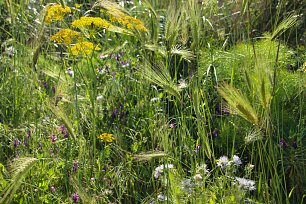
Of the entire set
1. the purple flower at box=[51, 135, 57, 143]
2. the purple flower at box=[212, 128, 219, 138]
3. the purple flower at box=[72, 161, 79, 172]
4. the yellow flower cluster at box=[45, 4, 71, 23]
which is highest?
the yellow flower cluster at box=[45, 4, 71, 23]

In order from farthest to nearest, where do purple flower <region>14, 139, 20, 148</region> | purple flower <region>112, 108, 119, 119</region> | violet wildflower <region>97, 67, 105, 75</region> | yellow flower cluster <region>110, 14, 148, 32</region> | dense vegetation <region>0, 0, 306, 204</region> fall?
violet wildflower <region>97, 67, 105, 75</region>, purple flower <region>112, 108, 119, 119</region>, purple flower <region>14, 139, 20, 148</region>, yellow flower cluster <region>110, 14, 148, 32</region>, dense vegetation <region>0, 0, 306, 204</region>

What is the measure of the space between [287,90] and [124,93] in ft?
2.98

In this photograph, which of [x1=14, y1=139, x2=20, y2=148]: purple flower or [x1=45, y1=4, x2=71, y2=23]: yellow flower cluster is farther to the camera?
[x1=14, y1=139, x2=20, y2=148]: purple flower

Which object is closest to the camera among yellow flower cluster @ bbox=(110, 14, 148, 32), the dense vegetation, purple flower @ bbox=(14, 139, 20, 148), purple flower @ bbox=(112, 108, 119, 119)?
the dense vegetation

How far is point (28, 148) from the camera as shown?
119 inches

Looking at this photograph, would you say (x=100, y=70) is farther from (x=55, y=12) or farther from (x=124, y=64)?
(x=55, y=12)

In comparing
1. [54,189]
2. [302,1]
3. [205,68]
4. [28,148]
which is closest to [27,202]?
[54,189]

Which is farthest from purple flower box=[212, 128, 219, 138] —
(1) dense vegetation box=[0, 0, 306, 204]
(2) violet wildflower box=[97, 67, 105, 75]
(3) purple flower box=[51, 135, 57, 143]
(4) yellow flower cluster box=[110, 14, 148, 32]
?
(2) violet wildflower box=[97, 67, 105, 75]

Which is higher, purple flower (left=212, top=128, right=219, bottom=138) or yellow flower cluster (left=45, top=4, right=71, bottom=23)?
yellow flower cluster (left=45, top=4, right=71, bottom=23)

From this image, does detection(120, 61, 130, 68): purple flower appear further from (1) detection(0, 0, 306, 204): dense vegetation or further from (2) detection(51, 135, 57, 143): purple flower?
(2) detection(51, 135, 57, 143): purple flower

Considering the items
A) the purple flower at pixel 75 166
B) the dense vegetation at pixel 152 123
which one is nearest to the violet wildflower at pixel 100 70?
the dense vegetation at pixel 152 123

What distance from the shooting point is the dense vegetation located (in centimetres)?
234

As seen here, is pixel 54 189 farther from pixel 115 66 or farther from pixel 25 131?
pixel 115 66

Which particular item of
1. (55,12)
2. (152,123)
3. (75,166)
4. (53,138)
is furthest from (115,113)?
(55,12)
